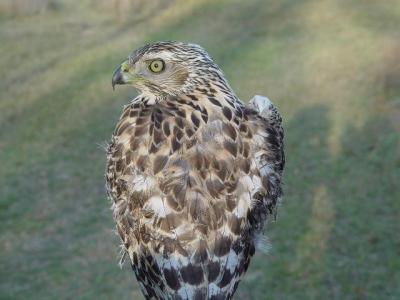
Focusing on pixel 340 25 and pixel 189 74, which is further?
pixel 340 25

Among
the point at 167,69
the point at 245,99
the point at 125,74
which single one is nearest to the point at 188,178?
the point at 167,69

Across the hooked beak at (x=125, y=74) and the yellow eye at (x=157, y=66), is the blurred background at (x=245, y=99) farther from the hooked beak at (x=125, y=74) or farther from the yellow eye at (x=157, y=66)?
the yellow eye at (x=157, y=66)

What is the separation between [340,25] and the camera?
1620cm

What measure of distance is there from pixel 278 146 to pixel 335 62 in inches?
413

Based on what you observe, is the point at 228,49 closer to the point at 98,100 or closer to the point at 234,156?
the point at 98,100

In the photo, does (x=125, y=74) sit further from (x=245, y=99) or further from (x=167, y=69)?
(x=245, y=99)

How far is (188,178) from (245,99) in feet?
28.1

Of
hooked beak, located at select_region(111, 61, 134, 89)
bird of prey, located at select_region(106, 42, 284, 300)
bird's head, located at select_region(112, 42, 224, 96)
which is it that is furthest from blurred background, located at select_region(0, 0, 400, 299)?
bird of prey, located at select_region(106, 42, 284, 300)

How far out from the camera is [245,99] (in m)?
11.4

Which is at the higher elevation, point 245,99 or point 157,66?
point 157,66

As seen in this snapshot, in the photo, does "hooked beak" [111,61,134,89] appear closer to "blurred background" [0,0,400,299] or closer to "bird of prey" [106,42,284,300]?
"bird of prey" [106,42,284,300]

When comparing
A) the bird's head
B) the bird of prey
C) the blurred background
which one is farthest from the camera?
the blurred background

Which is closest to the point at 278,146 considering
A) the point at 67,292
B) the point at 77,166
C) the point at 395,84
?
the point at 67,292

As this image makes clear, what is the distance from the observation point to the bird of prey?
2936mm
